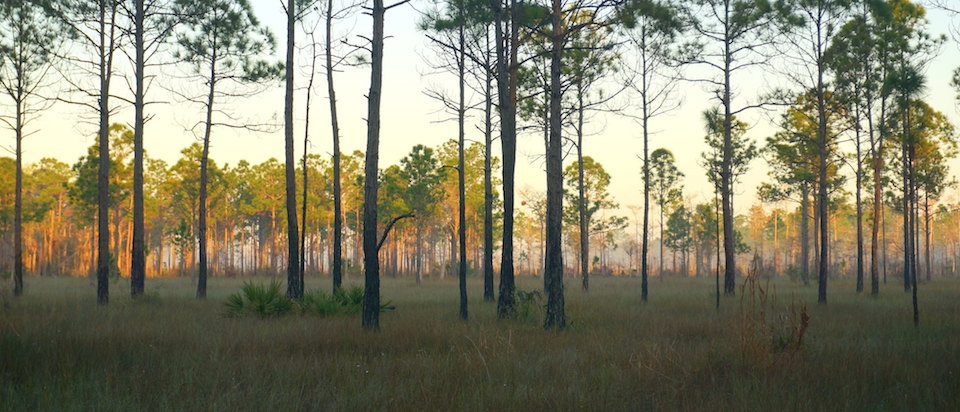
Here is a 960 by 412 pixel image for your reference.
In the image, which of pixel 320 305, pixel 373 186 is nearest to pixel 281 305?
pixel 320 305

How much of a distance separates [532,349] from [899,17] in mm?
22383

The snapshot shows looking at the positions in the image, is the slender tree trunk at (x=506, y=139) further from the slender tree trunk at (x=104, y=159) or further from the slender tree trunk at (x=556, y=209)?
the slender tree trunk at (x=104, y=159)

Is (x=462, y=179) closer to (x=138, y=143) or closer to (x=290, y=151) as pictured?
(x=290, y=151)

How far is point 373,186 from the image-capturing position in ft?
35.5

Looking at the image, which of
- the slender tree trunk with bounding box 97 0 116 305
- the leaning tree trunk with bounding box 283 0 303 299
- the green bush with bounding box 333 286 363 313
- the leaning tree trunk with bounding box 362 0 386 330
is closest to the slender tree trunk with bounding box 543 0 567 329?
the leaning tree trunk with bounding box 362 0 386 330

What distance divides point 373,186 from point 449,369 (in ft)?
15.2

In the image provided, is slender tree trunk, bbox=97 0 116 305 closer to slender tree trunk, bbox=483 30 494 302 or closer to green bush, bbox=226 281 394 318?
green bush, bbox=226 281 394 318

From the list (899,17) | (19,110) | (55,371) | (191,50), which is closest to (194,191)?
(19,110)

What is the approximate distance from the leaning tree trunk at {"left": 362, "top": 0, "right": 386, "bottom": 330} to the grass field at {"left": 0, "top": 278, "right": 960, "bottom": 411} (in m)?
0.50

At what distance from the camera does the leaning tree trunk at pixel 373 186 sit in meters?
10.6

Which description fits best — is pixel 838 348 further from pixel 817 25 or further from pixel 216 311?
pixel 817 25

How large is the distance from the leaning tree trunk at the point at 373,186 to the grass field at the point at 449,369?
50cm

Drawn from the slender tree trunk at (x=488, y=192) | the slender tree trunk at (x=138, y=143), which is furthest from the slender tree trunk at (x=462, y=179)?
the slender tree trunk at (x=138, y=143)

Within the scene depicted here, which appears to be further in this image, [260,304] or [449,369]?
[260,304]
